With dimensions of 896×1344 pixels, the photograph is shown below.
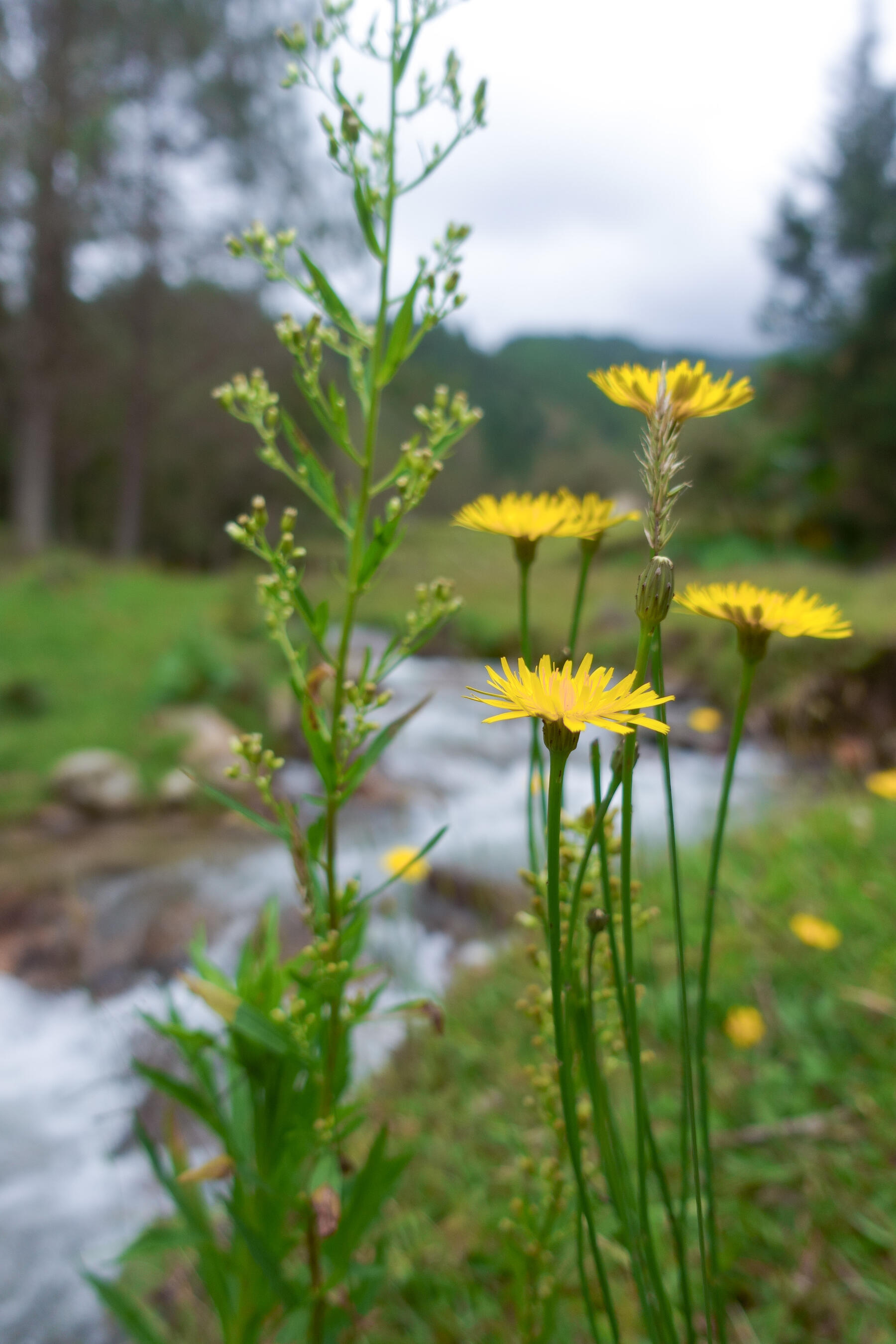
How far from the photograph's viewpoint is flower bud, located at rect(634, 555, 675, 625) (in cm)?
48

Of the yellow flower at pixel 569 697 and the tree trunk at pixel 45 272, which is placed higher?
the tree trunk at pixel 45 272

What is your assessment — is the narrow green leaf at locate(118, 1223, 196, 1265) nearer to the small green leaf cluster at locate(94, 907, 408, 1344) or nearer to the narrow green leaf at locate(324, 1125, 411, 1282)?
the small green leaf cluster at locate(94, 907, 408, 1344)

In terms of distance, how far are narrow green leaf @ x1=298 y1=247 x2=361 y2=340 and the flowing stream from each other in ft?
1.22

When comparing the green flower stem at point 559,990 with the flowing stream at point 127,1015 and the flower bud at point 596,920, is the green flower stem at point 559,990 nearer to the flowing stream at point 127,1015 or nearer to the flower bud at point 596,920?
the flower bud at point 596,920

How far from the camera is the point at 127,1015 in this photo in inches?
103

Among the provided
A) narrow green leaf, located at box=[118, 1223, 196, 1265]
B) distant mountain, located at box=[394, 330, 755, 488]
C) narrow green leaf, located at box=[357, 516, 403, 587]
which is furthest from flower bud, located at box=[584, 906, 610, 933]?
distant mountain, located at box=[394, 330, 755, 488]

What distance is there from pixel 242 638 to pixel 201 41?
8.33 metres

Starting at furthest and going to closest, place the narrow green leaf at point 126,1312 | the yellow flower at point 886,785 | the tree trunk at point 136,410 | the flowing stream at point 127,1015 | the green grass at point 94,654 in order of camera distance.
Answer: the tree trunk at point 136,410
the green grass at point 94,654
the yellow flower at point 886,785
the flowing stream at point 127,1015
the narrow green leaf at point 126,1312

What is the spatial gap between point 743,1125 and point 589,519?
4.62ft

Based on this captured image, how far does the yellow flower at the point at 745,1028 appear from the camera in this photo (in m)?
1.63

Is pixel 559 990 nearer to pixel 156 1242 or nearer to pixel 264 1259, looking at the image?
pixel 264 1259

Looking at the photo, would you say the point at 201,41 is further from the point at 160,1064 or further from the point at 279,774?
the point at 160,1064

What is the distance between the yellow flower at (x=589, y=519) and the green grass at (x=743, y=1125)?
63cm

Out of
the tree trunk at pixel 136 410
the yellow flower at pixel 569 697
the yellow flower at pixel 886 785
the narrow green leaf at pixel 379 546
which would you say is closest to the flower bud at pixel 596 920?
the yellow flower at pixel 569 697
